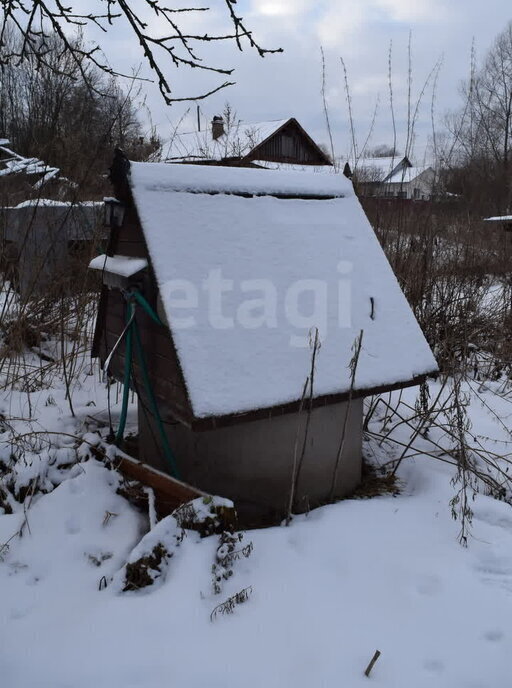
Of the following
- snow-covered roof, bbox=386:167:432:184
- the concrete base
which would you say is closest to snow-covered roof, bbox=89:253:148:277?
the concrete base

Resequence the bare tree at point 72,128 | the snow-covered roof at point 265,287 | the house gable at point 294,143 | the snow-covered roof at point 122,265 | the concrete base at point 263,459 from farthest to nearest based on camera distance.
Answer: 1. the house gable at point 294,143
2. the bare tree at point 72,128
3. the concrete base at point 263,459
4. the snow-covered roof at point 122,265
5. the snow-covered roof at point 265,287

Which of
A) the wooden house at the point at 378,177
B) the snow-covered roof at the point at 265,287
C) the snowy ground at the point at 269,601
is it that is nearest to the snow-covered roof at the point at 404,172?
the wooden house at the point at 378,177

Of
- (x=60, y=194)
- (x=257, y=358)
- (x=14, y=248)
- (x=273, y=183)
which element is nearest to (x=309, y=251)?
(x=273, y=183)

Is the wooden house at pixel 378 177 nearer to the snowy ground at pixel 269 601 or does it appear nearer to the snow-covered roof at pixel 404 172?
the snow-covered roof at pixel 404 172

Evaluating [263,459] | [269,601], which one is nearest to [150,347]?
[263,459]

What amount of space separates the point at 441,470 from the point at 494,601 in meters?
1.05

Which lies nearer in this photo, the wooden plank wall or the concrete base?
the wooden plank wall

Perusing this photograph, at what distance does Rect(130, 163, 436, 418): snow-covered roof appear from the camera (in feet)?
7.10

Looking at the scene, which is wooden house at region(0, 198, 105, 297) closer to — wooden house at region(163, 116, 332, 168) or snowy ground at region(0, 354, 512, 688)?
wooden house at region(163, 116, 332, 168)

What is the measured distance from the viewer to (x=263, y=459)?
2430mm

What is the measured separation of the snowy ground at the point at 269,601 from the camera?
65.7 inches

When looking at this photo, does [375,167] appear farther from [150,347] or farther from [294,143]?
[294,143]

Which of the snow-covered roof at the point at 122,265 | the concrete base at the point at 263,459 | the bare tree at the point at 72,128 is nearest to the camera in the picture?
the snow-covered roof at the point at 122,265

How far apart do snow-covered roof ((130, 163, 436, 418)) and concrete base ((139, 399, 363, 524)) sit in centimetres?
25
